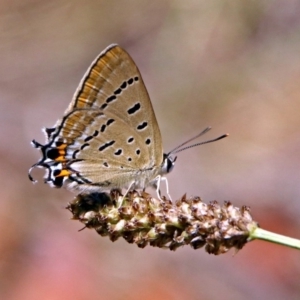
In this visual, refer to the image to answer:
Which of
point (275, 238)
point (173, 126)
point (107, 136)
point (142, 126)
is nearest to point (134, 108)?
point (142, 126)

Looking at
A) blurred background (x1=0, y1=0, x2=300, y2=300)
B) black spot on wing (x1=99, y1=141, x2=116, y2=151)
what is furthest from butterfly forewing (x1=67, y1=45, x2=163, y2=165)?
blurred background (x1=0, y1=0, x2=300, y2=300)

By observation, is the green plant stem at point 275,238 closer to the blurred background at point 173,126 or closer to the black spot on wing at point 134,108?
the black spot on wing at point 134,108

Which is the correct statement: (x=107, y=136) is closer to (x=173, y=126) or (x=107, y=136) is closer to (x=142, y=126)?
(x=142, y=126)

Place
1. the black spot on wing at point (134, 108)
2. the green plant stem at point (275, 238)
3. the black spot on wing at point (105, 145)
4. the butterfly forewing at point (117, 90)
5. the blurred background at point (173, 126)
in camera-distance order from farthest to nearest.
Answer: the blurred background at point (173, 126), the black spot on wing at point (105, 145), the black spot on wing at point (134, 108), the butterfly forewing at point (117, 90), the green plant stem at point (275, 238)

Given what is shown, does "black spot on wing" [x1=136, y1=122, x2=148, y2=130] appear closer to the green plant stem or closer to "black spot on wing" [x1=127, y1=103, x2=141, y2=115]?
"black spot on wing" [x1=127, y1=103, x2=141, y2=115]

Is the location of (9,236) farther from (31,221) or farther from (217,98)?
(217,98)

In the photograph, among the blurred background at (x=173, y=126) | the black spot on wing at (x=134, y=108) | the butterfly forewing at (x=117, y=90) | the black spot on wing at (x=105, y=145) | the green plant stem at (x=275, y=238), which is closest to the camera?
the green plant stem at (x=275, y=238)

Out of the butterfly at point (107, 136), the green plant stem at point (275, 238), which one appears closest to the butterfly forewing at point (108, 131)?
the butterfly at point (107, 136)
